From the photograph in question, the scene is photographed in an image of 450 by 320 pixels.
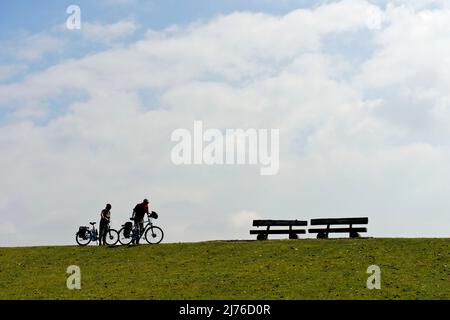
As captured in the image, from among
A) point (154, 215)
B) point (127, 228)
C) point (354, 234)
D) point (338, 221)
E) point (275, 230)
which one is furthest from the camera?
point (275, 230)

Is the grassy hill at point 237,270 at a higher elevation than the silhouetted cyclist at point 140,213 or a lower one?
lower

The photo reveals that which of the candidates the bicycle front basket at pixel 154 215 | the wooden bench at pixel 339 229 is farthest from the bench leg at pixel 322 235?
the bicycle front basket at pixel 154 215

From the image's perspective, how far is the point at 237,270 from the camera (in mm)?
28625

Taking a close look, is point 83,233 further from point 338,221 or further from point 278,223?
point 338,221

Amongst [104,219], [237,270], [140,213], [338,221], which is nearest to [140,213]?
[140,213]

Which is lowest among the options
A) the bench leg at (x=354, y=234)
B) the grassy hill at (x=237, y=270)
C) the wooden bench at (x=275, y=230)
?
the grassy hill at (x=237, y=270)

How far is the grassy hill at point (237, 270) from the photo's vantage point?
80.5 feet

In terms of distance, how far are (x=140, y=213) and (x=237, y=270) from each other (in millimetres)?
9585

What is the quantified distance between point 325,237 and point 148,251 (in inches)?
403

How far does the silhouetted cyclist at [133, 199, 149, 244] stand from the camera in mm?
36562

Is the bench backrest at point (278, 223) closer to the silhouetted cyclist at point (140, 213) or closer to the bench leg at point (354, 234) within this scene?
the bench leg at point (354, 234)

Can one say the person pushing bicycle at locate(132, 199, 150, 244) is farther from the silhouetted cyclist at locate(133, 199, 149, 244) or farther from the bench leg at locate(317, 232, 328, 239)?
the bench leg at locate(317, 232, 328, 239)
